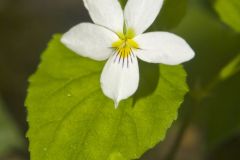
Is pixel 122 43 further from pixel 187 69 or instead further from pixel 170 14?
pixel 187 69

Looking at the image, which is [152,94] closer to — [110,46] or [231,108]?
[110,46]

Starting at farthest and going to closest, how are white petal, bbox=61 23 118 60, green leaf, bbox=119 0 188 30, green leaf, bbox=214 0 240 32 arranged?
green leaf, bbox=214 0 240 32 → green leaf, bbox=119 0 188 30 → white petal, bbox=61 23 118 60

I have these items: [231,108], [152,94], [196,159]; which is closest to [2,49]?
[196,159]

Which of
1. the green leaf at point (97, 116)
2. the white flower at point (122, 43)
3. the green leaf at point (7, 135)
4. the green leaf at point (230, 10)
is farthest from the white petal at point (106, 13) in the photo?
the green leaf at point (7, 135)

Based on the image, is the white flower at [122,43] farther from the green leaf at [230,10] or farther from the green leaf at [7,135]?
the green leaf at [7,135]

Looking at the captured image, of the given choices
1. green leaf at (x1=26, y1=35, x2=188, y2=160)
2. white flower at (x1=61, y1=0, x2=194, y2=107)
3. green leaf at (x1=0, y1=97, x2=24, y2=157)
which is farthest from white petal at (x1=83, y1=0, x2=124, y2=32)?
green leaf at (x1=0, y1=97, x2=24, y2=157)

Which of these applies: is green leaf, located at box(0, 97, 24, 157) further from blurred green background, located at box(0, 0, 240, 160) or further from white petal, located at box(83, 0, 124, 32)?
white petal, located at box(83, 0, 124, 32)
